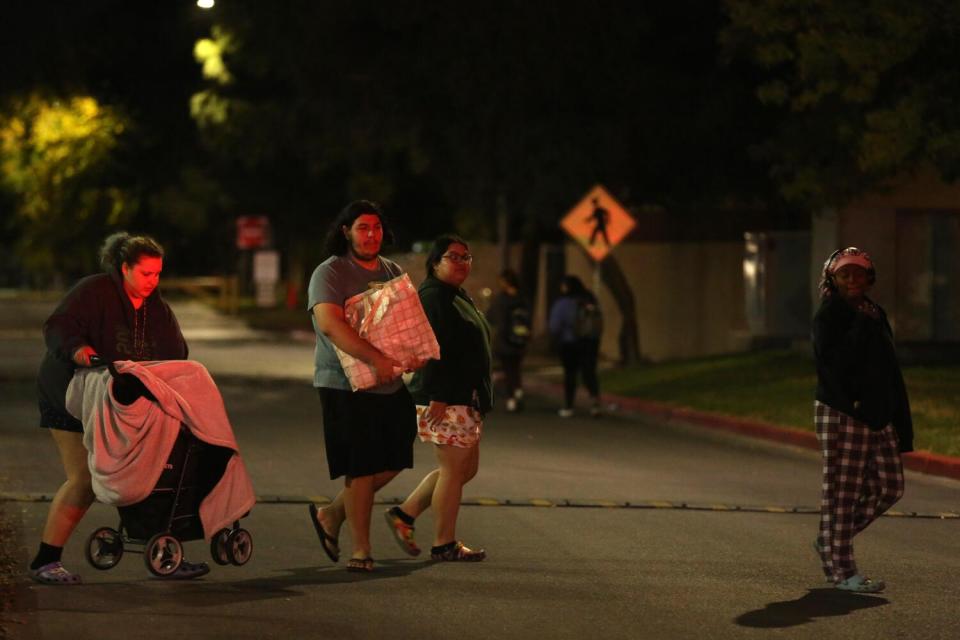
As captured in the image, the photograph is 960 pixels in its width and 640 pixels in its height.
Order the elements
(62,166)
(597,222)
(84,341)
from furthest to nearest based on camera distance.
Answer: (62,166) → (597,222) → (84,341)

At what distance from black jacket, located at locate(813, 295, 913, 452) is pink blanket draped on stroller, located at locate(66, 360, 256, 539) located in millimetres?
3002

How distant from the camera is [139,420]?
30.5ft

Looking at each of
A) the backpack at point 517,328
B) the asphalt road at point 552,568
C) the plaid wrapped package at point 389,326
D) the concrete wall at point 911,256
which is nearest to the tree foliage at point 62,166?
the concrete wall at point 911,256

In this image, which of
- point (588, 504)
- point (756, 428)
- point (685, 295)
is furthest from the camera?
point (685, 295)

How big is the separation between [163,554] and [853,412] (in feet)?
11.4

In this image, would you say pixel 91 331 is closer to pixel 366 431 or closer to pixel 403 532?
pixel 366 431

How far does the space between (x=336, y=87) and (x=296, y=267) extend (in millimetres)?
31534

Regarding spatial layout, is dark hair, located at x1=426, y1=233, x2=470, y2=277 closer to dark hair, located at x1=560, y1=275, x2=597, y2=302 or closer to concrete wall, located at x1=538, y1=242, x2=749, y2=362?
dark hair, located at x1=560, y1=275, x2=597, y2=302

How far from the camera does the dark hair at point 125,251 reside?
958cm

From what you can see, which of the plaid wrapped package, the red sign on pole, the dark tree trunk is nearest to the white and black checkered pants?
the plaid wrapped package

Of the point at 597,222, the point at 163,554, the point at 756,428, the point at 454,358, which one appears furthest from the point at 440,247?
the point at 597,222

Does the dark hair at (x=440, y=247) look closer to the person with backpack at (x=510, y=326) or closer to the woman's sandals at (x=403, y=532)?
the woman's sandals at (x=403, y=532)

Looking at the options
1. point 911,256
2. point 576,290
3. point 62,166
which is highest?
point 62,166

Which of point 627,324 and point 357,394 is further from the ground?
point 357,394
